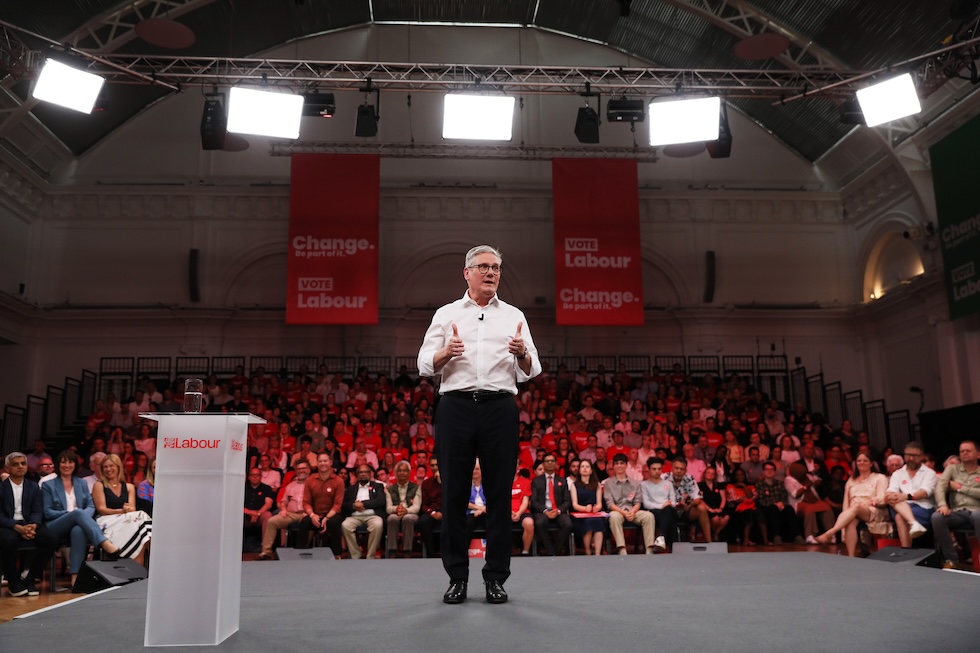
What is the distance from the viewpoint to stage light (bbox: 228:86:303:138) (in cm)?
923

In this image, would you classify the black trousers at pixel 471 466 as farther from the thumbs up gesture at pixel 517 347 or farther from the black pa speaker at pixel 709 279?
the black pa speaker at pixel 709 279

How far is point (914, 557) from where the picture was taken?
4848 mm

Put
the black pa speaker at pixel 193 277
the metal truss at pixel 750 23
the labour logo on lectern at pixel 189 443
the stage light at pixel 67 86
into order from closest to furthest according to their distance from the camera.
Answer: the labour logo on lectern at pixel 189 443 < the stage light at pixel 67 86 < the metal truss at pixel 750 23 < the black pa speaker at pixel 193 277

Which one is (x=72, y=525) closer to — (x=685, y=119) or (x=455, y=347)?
(x=455, y=347)

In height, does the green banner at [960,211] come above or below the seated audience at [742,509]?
above

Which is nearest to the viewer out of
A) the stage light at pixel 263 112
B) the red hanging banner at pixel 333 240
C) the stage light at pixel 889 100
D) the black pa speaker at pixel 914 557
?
the black pa speaker at pixel 914 557

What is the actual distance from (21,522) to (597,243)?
8780mm

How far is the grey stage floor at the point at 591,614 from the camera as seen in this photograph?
7.86 feet

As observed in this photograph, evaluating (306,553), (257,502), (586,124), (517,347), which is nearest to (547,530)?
(306,553)

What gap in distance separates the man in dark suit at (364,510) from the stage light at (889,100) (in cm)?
697

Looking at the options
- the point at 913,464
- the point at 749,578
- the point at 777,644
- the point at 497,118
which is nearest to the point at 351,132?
the point at 497,118

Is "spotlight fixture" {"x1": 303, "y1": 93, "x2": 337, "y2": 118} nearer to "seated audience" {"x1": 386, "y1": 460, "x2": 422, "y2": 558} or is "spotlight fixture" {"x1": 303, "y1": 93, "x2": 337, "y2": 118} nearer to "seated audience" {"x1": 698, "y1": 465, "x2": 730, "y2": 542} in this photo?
"seated audience" {"x1": 386, "y1": 460, "x2": 422, "y2": 558}

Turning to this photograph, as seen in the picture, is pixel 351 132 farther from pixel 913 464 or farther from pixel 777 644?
pixel 777 644

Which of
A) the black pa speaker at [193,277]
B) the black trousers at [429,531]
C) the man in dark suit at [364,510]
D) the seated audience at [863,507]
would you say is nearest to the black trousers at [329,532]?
the man in dark suit at [364,510]
